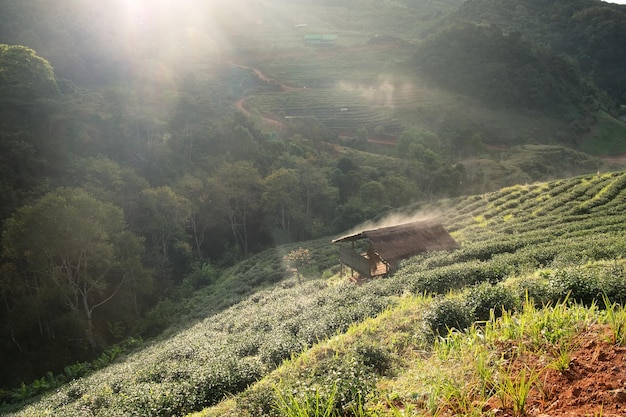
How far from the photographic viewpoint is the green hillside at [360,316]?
316 inches

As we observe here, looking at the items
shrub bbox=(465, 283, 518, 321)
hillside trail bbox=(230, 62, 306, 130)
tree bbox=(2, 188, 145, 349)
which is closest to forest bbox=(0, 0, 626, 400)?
tree bbox=(2, 188, 145, 349)

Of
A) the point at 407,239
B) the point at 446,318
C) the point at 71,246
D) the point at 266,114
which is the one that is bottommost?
the point at 71,246

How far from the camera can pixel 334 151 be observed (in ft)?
219

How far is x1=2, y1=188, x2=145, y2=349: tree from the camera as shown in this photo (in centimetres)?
2709

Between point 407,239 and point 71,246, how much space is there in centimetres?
2344

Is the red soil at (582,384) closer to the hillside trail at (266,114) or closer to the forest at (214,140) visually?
the forest at (214,140)

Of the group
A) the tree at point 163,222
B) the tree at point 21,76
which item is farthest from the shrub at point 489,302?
the tree at point 21,76

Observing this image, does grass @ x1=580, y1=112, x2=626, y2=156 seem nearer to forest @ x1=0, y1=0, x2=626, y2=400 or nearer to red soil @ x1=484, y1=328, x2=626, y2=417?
forest @ x1=0, y1=0, x2=626, y2=400

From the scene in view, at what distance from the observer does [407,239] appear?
24.4m

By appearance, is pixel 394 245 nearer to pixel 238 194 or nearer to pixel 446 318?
pixel 446 318

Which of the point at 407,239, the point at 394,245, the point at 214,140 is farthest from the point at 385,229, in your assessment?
→ the point at 214,140

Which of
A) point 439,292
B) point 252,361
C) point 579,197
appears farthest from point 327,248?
point 252,361

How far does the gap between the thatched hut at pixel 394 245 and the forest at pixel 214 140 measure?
10.8m

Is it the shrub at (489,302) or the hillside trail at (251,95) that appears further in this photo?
the hillside trail at (251,95)
